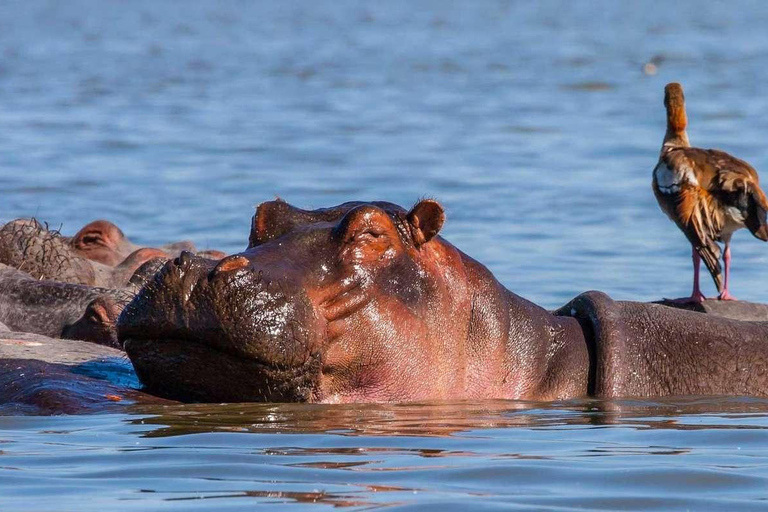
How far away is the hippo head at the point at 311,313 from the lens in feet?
17.8

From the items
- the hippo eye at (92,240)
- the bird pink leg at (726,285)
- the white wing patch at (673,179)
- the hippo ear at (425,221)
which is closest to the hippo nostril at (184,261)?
the hippo ear at (425,221)

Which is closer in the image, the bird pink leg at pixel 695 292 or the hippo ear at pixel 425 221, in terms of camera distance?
the hippo ear at pixel 425 221

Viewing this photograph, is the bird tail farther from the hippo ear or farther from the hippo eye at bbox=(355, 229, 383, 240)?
the hippo eye at bbox=(355, 229, 383, 240)

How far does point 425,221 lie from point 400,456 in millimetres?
1068

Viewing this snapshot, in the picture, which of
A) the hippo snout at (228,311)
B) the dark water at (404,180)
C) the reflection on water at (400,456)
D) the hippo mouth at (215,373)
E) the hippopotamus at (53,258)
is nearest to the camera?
the reflection on water at (400,456)

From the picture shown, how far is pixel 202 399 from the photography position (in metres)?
5.82

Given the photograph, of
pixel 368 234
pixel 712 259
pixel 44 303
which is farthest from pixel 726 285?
pixel 368 234

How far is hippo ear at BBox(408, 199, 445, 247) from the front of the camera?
19.2ft

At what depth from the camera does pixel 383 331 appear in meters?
5.71

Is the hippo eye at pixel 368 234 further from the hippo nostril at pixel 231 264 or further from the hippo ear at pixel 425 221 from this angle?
the hippo nostril at pixel 231 264

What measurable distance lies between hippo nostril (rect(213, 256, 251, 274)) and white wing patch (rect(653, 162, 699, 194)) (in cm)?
689

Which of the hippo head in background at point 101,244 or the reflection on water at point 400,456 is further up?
the hippo head in background at point 101,244

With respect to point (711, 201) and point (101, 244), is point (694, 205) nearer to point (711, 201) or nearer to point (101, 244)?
point (711, 201)

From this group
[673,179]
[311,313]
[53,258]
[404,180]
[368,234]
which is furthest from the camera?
[404,180]
